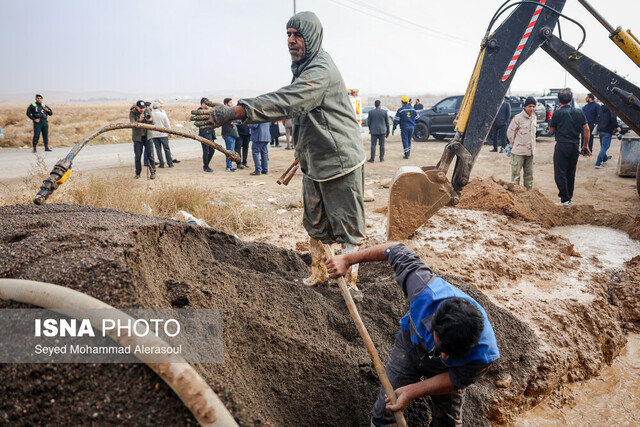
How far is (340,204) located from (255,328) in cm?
115

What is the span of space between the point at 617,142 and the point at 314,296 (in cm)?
1701

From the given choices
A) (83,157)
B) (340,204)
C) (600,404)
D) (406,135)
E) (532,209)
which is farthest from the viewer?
(83,157)

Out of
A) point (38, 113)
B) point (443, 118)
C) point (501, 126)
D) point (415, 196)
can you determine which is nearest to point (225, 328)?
point (415, 196)

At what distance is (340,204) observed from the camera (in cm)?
312

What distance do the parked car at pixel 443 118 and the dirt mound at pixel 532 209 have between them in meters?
8.93

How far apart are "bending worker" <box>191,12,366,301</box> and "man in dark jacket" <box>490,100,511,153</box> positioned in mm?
10254

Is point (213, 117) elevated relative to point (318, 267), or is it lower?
elevated

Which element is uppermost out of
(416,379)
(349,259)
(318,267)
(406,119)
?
(406,119)

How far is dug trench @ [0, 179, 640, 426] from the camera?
1553 millimetres

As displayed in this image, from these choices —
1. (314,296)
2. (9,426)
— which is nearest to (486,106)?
(314,296)

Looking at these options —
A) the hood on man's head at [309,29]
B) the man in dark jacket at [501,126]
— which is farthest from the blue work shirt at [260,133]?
the man in dark jacket at [501,126]

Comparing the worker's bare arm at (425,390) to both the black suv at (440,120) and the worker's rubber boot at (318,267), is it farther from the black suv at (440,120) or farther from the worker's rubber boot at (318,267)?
the black suv at (440,120)

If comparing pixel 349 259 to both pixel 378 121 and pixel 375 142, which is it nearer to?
pixel 378 121

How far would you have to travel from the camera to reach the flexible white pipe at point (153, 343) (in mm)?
1437
